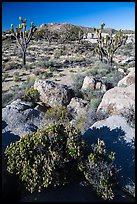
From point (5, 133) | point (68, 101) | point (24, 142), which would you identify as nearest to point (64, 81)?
point (68, 101)

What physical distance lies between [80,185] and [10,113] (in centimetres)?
458

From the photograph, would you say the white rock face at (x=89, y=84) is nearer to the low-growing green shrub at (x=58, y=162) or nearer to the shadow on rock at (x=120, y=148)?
the shadow on rock at (x=120, y=148)

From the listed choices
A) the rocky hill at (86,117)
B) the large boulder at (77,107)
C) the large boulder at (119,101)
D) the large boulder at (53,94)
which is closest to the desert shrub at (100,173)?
the rocky hill at (86,117)

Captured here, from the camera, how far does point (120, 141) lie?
6402 mm

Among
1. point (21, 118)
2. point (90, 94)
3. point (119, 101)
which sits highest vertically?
point (90, 94)

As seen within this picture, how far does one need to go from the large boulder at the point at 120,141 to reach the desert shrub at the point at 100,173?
368 mm

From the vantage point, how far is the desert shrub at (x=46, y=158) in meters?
5.13

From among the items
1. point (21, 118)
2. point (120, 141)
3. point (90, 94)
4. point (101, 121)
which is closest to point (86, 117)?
point (101, 121)

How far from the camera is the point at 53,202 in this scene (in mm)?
5000

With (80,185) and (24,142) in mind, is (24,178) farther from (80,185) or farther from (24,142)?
(80,185)

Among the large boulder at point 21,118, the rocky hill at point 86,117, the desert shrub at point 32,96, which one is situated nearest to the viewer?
the rocky hill at point 86,117

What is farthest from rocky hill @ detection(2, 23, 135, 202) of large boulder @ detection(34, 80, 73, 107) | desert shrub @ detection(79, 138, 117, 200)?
desert shrub @ detection(79, 138, 117, 200)

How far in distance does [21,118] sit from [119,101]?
3365 millimetres

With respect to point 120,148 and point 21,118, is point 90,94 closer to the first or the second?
point 21,118
